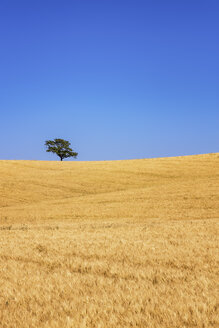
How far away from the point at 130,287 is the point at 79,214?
13.1 metres

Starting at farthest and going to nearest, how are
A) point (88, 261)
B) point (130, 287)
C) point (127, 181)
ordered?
point (127, 181)
point (88, 261)
point (130, 287)

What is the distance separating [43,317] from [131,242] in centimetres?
401

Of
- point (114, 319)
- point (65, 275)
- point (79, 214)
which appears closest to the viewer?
point (114, 319)

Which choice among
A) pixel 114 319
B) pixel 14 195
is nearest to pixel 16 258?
pixel 114 319

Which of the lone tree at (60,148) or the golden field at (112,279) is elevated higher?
the lone tree at (60,148)

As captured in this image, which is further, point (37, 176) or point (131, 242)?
point (37, 176)

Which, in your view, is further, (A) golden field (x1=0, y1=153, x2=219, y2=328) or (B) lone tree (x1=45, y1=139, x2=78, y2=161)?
(B) lone tree (x1=45, y1=139, x2=78, y2=161)

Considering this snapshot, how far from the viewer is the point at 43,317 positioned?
333cm

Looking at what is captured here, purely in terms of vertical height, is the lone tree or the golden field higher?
the lone tree

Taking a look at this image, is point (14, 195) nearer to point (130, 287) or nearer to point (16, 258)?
point (16, 258)

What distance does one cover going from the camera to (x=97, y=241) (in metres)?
7.37

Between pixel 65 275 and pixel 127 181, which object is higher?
pixel 127 181

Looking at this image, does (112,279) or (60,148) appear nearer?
(112,279)

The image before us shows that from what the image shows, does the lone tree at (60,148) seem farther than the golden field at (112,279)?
Yes
